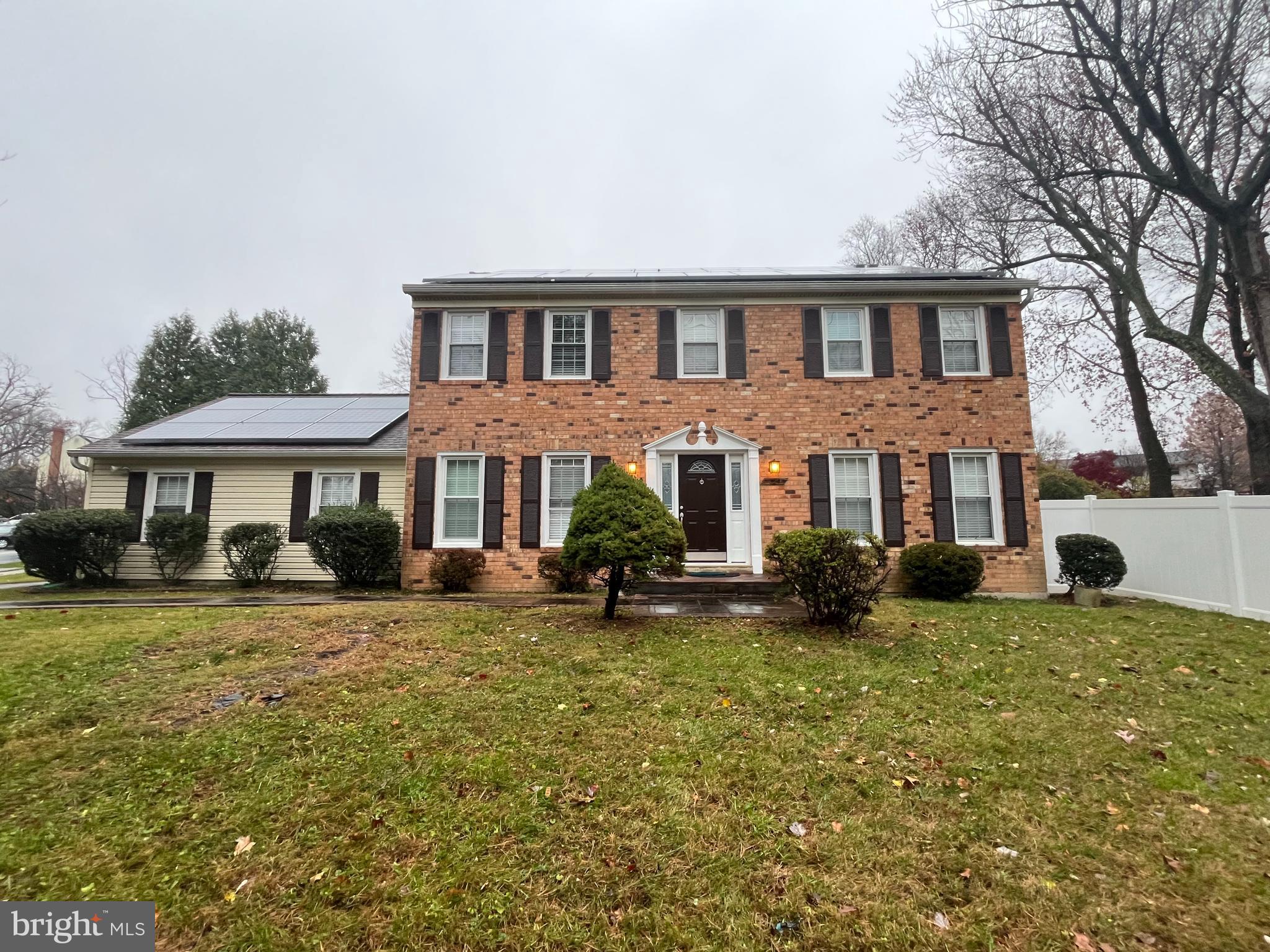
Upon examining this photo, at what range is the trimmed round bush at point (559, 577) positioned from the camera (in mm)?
10242

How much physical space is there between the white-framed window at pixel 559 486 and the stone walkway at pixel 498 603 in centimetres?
160

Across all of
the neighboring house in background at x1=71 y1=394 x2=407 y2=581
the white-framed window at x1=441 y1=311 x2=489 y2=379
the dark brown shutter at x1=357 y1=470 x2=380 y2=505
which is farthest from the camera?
the dark brown shutter at x1=357 y1=470 x2=380 y2=505

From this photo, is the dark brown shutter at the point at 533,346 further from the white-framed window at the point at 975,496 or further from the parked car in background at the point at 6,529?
the parked car in background at the point at 6,529

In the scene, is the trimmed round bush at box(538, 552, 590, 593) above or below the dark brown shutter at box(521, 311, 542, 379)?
below

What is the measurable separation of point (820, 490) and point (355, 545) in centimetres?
917

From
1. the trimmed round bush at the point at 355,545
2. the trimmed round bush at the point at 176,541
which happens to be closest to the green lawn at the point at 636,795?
the trimmed round bush at the point at 355,545

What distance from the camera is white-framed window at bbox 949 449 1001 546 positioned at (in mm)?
10664

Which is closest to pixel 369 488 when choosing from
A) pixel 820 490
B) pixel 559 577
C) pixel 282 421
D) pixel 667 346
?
pixel 282 421

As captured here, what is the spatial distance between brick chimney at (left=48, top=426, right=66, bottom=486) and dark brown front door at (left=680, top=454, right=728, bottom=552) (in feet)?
126

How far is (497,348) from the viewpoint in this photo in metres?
11.3

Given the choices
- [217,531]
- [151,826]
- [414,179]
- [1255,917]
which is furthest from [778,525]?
[414,179]

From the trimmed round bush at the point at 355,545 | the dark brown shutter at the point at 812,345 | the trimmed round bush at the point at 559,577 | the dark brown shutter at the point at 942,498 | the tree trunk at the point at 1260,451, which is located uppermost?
Result: the dark brown shutter at the point at 812,345

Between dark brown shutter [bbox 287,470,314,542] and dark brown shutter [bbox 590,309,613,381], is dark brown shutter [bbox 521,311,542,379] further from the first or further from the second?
dark brown shutter [bbox 287,470,314,542]

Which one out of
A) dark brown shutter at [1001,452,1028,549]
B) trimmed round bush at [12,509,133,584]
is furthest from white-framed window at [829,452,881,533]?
trimmed round bush at [12,509,133,584]
